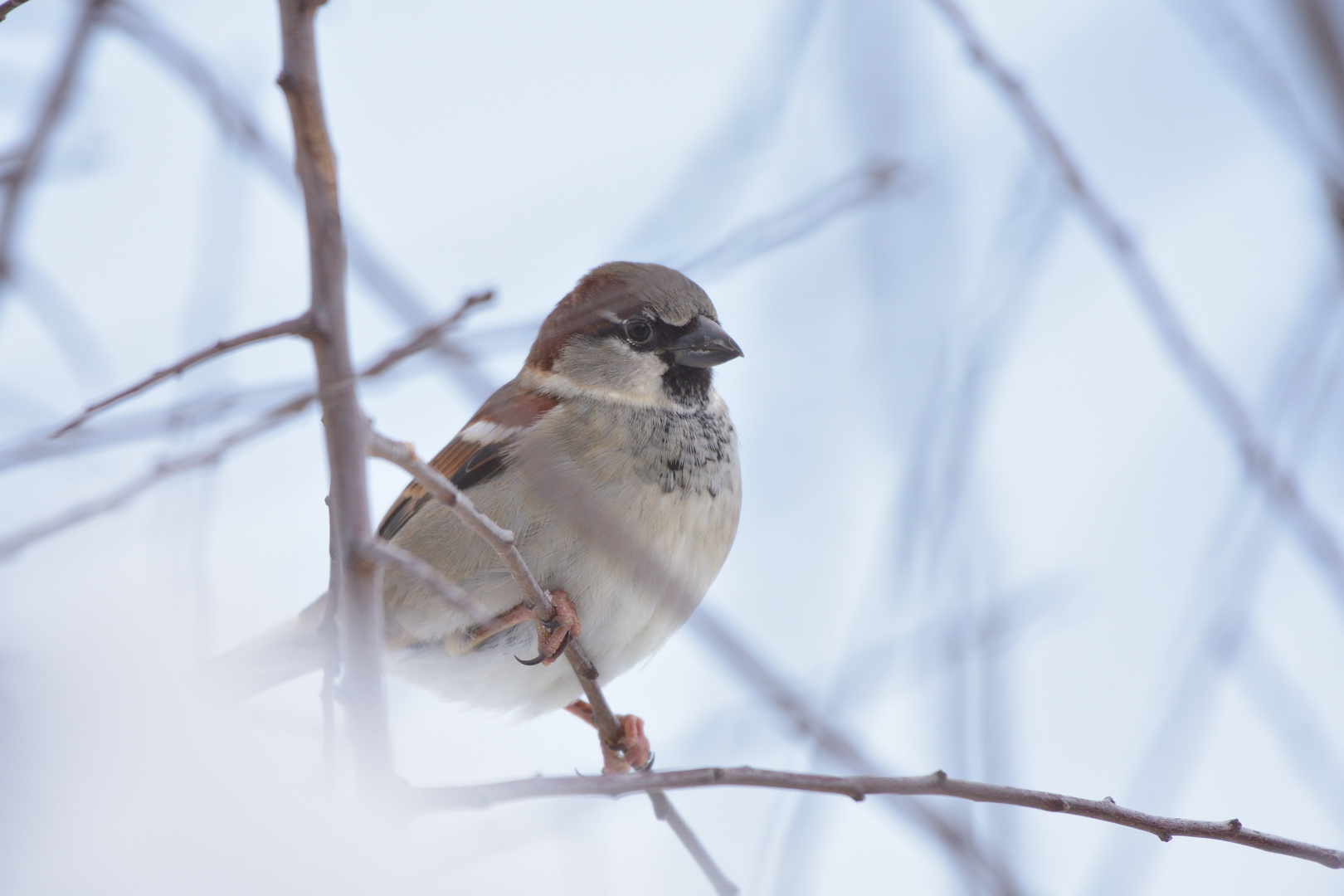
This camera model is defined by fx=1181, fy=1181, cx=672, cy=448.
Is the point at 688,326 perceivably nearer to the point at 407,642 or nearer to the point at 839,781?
the point at 407,642

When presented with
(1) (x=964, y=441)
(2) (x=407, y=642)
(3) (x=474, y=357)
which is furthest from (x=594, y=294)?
(3) (x=474, y=357)

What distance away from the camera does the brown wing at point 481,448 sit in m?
3.13

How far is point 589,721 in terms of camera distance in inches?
142

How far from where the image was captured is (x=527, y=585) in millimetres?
1825

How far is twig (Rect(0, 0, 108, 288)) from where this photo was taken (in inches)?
108

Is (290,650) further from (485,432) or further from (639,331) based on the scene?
(639,331)

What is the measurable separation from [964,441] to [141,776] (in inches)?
71.7

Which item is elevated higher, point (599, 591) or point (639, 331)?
point (639, 331)

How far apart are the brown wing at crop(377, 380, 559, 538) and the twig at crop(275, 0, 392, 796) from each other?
1657mm

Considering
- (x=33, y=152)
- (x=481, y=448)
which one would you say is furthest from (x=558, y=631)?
(x=33, y=152)

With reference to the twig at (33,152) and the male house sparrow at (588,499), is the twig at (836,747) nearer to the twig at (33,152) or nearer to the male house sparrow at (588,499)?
the male house sparrow at (588,499)

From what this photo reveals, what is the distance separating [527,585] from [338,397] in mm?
637

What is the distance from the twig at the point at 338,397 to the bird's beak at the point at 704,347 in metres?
1.93

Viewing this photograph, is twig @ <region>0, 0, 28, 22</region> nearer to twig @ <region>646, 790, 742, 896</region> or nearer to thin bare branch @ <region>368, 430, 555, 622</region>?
thin bare branch @ <region>368, 430, 555, 622</region>
